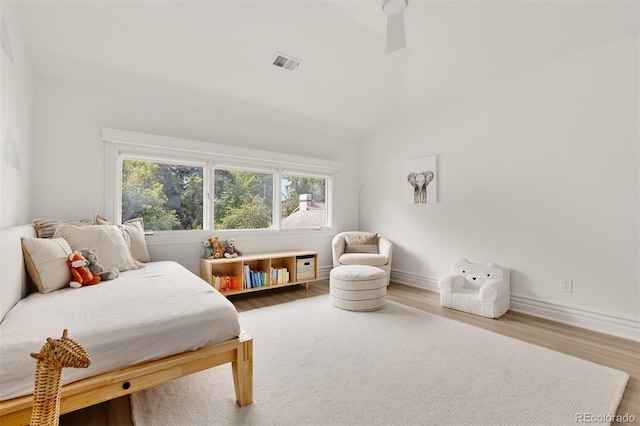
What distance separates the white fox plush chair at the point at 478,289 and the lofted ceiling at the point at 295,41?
2111mm

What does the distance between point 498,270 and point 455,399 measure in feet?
6.31

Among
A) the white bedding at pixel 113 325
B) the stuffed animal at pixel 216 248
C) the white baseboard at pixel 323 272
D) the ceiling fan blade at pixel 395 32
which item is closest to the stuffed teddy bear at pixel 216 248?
the stuffed animal at pixel 216 248

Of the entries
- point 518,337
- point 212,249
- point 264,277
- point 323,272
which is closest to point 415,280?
point 323,272

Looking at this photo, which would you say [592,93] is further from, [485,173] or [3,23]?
[3,23]

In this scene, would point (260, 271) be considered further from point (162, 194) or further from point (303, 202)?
point (162, 194)

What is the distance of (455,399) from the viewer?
5.32 ft

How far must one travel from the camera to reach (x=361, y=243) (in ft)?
14.1

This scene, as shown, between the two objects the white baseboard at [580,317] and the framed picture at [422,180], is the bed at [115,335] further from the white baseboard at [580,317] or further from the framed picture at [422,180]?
the framed picture at [422,180]

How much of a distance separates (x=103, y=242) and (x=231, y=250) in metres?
1.35

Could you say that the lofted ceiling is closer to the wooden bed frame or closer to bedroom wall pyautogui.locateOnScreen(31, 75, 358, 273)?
bedroom wall pyautogui.locateOnScreen(31, 75, 358, 273)

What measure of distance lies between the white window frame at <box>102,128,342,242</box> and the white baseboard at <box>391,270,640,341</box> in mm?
2664

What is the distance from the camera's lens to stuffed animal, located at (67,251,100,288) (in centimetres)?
192

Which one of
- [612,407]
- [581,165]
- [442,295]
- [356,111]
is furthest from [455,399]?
[356,111]

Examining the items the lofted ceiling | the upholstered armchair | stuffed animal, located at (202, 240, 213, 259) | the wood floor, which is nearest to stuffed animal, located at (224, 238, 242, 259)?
stuffed animal, located at (202, 240, 213, 259)
